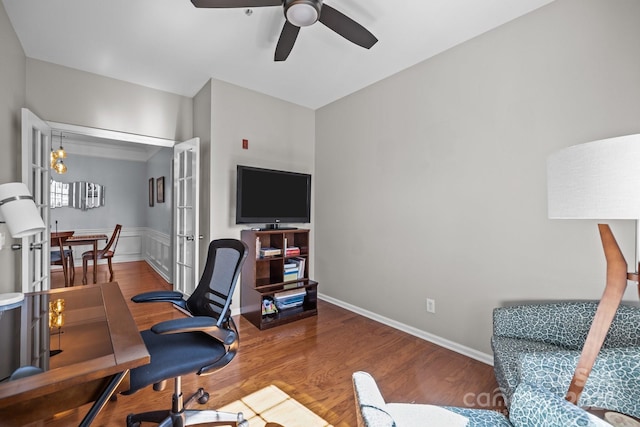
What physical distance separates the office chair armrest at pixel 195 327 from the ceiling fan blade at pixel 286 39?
6.05 ft

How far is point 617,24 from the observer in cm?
169

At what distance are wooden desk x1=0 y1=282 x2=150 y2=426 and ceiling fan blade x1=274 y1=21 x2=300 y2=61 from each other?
6.32 feet

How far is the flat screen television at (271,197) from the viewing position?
3.04 meters

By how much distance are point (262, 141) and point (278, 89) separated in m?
0.64

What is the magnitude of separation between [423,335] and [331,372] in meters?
1.05

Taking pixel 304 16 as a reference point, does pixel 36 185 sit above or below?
below

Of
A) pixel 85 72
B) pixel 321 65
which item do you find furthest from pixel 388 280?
pixel 85 72

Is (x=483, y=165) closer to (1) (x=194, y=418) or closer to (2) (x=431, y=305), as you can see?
A: (2) (x=431, y=305)

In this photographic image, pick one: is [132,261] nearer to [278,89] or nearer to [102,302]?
[278,89]

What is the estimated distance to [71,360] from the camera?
889 millimetres

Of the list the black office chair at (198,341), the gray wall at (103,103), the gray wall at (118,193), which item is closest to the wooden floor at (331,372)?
the black office chair at (198,341)

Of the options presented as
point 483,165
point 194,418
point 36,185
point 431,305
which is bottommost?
point 194,418

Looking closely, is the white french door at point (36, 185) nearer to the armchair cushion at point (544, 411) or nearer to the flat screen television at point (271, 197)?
the flat screen television at point (271, 197)

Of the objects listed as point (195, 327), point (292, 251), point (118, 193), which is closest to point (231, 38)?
point (292, 251)
